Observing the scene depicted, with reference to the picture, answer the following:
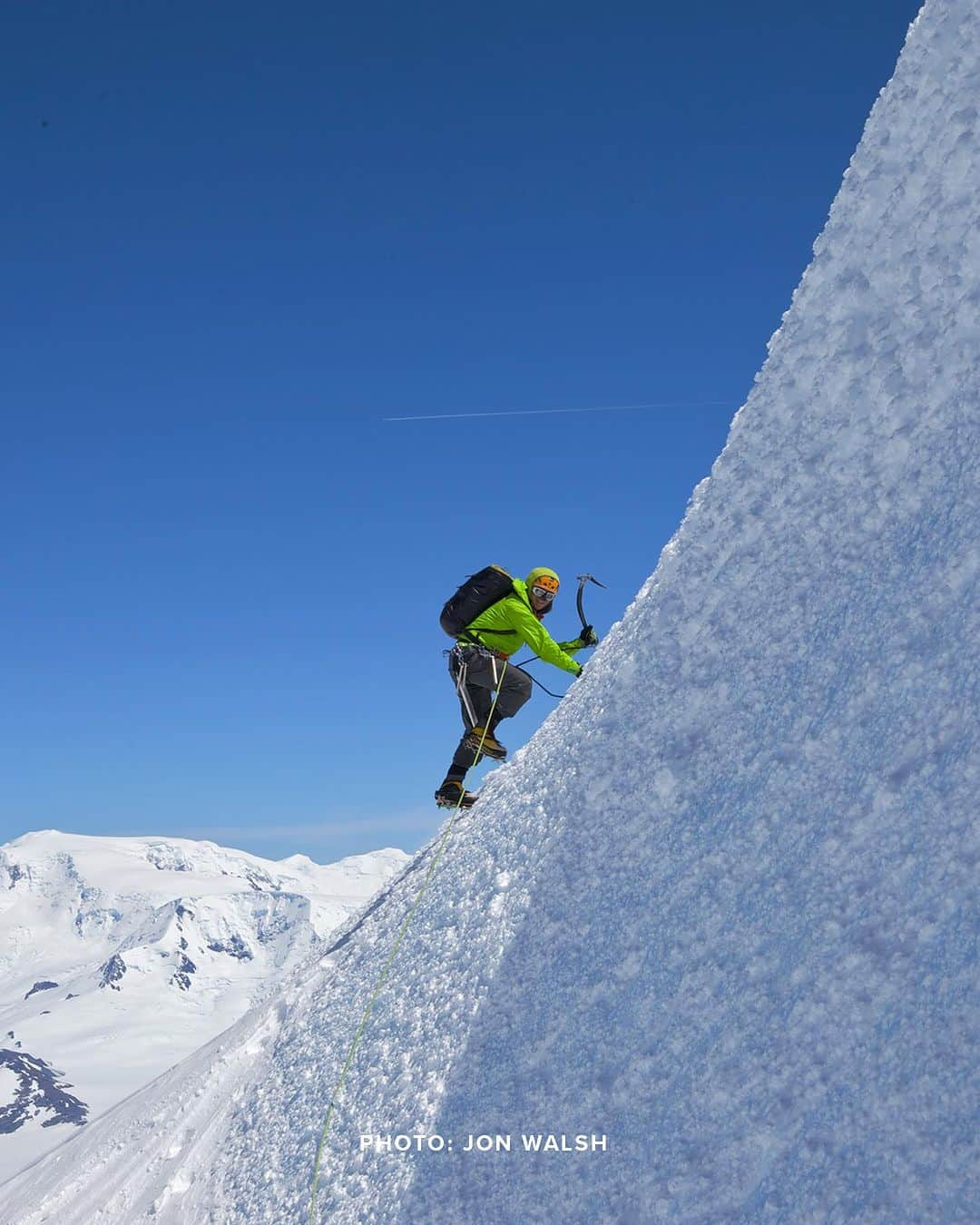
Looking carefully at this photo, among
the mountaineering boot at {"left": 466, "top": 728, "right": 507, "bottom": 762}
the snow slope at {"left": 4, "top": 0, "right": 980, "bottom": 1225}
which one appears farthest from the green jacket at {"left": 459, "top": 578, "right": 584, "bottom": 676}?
the snow slope at {"left": 4, "top": 0, "right": 980, "bottom": 1225}

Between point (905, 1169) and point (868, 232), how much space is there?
4331 millimetres

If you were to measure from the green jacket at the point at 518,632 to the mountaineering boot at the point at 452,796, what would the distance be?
1314mm

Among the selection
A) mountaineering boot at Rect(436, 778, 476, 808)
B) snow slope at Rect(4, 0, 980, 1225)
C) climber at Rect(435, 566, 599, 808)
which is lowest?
snow slope at Rect(4, 0, 980, 1225)

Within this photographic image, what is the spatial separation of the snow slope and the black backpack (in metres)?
2.73

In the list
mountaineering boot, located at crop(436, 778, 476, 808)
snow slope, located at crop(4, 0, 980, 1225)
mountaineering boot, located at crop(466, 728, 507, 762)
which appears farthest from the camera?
mountaineering boot, located at crop(466, 728, 507, 762)

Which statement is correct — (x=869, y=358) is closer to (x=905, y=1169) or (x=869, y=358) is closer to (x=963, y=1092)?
(x=963, y=1092)

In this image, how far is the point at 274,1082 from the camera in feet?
21.3

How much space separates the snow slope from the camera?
3.43 metres

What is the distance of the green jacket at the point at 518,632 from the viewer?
816 centimetres

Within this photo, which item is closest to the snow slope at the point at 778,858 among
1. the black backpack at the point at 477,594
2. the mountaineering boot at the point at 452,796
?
the mountaineering boot at the point at 452,796

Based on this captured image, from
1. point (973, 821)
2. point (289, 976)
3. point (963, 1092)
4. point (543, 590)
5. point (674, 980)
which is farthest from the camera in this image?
point (289, 976)

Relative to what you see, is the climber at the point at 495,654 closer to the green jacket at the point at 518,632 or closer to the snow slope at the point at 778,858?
the green jacket at the point at 518,632

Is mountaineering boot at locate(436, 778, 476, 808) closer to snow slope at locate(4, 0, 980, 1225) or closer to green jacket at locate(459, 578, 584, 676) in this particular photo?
green jacket at locate(459, 578, 584, 676)

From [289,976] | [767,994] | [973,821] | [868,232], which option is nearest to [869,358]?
[868,232]
